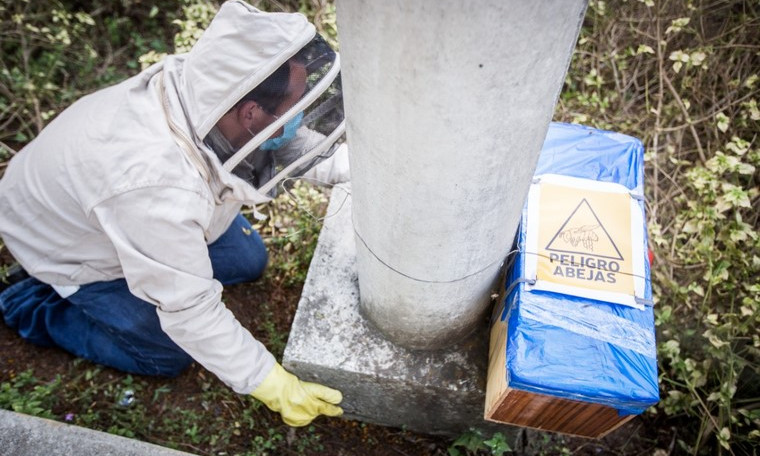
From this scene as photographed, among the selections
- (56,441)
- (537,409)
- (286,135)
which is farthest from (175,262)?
(537,409)

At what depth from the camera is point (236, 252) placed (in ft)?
8.93

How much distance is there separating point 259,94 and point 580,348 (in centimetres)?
130

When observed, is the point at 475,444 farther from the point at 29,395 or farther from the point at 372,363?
the point at 29,395

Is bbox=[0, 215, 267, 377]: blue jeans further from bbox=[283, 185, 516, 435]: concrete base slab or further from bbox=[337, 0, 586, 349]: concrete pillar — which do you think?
bbox=[337, 0, 586, 349]: concrete pillar

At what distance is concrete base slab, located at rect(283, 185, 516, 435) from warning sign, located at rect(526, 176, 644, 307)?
1.88 ft

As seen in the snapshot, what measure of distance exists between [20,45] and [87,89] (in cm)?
69

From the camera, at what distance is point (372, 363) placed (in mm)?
2037

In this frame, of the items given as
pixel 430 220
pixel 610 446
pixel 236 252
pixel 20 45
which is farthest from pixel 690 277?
pixel 20 45

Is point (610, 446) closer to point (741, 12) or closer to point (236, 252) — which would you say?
point (236, 252)

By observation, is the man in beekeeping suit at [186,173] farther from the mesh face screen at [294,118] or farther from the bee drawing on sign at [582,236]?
the bee drawing on sign at [582,236]

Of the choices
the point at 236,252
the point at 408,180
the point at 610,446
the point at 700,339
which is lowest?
the point at 610,446

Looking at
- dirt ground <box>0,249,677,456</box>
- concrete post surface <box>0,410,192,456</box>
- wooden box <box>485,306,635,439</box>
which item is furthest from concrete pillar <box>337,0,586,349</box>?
concrete post surface <box>0,410,192,456</box>

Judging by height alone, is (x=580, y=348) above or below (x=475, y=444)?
above

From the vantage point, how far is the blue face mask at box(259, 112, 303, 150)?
183 centimetres
